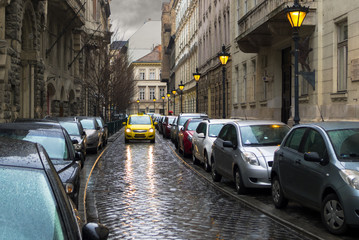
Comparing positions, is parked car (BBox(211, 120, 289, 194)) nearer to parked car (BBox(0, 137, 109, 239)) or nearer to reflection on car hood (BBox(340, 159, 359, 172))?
reflection on car hood (BBox(340, 159, 359, 172))

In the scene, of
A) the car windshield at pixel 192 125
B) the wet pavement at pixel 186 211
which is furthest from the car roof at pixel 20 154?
the car windshield at pixel 192 125

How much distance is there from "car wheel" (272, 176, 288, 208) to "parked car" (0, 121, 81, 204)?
11.4ft

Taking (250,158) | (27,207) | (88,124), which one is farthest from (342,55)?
(27,207)

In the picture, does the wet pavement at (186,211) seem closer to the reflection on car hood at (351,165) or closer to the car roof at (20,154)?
the reflection on car hood at (351,165)

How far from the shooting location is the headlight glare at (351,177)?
21.3ft

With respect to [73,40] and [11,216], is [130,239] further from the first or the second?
[73,40]

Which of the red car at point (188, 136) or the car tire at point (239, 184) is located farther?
the red car at point (188, 136)

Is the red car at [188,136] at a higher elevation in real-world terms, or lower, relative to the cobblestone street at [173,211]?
higher

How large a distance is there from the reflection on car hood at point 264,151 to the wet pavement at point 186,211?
84 cm

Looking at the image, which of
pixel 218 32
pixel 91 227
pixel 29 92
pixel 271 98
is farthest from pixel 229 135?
pixel 218 32

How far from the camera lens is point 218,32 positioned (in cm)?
3969

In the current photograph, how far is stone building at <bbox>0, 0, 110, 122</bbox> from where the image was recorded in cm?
1945

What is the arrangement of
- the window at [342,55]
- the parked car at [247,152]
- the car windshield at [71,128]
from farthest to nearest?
the car windshield at [71,128] < the window at [342,55] < the parked car at [247,152]

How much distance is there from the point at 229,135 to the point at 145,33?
125859 mm
